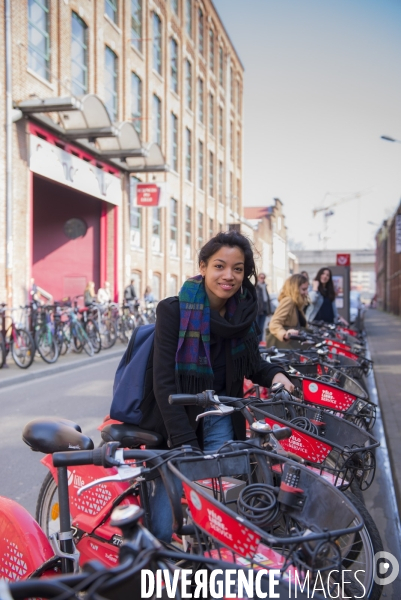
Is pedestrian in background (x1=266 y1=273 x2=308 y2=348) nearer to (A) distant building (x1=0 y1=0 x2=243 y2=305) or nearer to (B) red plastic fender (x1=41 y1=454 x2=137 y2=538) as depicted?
(B) red plastic fender (x1=41 y1=454 x2=137 y2=538)

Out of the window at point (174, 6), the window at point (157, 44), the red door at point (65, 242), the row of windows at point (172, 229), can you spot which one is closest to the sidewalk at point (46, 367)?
the red door at point (65, 242)

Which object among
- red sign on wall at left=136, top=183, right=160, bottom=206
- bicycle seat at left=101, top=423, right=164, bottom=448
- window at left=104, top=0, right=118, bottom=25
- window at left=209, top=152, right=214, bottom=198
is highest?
window at left=104, top=0, right=118, bottom=25

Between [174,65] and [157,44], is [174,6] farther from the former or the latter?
[157,44]

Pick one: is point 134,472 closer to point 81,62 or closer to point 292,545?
point 292,545

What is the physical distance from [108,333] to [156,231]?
11785 millimetres

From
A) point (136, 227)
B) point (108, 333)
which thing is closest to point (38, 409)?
point (108, 333)

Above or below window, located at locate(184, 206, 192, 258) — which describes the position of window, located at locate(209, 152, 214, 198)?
above

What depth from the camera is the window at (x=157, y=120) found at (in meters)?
27.8

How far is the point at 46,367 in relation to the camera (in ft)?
40.2

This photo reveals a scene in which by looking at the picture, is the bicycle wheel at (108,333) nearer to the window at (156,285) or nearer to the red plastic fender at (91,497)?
the window at (156,285)

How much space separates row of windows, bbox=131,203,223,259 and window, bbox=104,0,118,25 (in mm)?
7299

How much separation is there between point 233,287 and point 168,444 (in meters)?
0.79

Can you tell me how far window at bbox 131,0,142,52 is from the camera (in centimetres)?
2495

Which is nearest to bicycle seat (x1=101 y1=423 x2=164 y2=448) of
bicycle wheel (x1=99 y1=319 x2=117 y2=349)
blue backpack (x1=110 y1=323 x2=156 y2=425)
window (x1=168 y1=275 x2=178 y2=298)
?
blue backpack (x1=110 y1=323 x2=156 y2=425)
